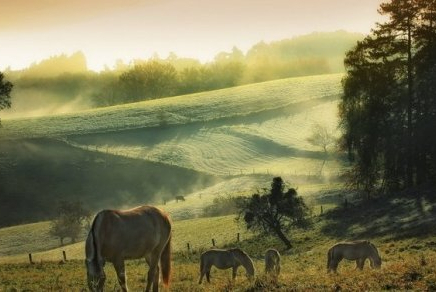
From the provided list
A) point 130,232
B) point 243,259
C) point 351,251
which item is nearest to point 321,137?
point 243,259

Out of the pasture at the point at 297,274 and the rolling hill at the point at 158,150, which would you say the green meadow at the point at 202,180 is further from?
the rolling hill at the point at 158,150

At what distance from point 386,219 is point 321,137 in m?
66.6

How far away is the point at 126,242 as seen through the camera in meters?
14.3

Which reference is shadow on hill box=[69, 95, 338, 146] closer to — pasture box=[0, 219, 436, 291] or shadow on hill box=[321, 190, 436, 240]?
pasture box=[0, 219, 436, 291]

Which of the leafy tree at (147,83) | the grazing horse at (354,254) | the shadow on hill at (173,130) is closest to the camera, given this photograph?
the grazing horse at (354,254)

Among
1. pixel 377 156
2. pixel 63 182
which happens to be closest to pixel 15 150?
pixel 63 182

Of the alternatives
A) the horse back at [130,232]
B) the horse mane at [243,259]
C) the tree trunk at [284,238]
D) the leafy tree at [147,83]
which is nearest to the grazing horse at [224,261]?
the horse mane at [243,259]

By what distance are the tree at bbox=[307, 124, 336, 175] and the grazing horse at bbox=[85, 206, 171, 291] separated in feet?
296

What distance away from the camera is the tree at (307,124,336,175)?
106125mm

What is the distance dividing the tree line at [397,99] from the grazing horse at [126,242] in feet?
118

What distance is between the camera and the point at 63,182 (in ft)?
322

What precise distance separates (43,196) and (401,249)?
72.3 m

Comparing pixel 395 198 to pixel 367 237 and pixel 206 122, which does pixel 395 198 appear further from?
pixel 206 122

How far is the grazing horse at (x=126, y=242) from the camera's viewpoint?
13.2 meters
